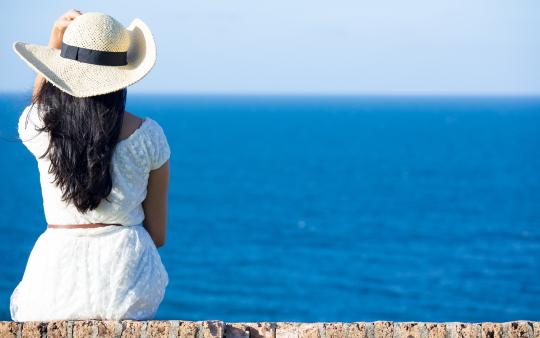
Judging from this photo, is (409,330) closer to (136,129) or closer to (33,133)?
(136,129)

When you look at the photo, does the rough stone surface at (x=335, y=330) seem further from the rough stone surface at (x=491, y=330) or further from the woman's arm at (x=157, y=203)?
the woman's arm at (x=157, y=203)

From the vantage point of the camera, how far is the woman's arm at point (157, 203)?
3176 millimetres

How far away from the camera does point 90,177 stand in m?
2.99

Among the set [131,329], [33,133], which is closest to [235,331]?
[131,329]

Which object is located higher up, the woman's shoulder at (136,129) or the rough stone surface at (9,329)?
the woman's shoulder at (136,129)

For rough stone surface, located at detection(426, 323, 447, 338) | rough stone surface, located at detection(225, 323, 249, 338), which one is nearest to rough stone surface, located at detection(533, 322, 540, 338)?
rough stone surface, located at detection(426, 323, 447, 338)

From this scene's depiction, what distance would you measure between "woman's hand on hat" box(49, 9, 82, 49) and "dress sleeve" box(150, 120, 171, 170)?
531mm

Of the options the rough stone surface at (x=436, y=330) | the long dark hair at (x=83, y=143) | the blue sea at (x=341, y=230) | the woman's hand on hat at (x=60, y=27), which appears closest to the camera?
the long dark hair at (x=83, y=143)

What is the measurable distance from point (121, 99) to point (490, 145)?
9103cm

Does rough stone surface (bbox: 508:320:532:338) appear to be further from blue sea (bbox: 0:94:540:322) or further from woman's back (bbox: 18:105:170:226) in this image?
blue sea (bbox: 0:94:540:322)

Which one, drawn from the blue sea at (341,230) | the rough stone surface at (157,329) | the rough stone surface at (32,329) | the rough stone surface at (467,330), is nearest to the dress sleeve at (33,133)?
the rough stone surface at (32,329)

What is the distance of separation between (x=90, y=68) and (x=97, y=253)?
623mm

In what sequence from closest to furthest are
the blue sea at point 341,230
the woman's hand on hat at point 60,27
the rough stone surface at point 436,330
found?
the rough stone surface at point 436,330
the woman's hand on hat at point 60,27
the blue sea at point 341,230

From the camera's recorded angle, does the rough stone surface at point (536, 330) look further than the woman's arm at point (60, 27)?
No
